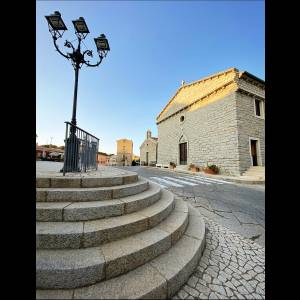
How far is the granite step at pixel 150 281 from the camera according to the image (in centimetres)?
167

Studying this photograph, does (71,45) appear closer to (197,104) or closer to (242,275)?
(242,275)

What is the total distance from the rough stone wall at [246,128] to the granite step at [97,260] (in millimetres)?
12158

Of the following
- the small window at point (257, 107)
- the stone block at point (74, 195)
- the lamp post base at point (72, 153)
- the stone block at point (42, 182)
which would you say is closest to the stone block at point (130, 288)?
the stone block at point (74, 195)

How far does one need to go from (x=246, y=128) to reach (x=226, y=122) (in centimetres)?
153

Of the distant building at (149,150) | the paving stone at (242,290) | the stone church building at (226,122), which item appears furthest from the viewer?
the distant building at (149,150)

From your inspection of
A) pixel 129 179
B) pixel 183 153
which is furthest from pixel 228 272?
pixel 183 153

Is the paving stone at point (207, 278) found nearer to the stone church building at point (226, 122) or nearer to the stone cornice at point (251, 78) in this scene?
the stone church building at point (226, 122)

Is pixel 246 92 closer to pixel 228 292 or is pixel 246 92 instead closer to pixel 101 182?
pixel 101 182

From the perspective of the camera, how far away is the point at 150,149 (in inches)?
1195
